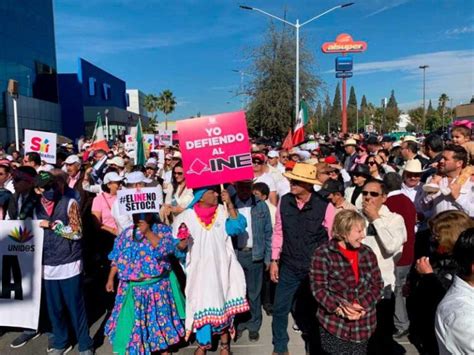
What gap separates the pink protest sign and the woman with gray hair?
3.71 ft

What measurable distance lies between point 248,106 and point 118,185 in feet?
67.1

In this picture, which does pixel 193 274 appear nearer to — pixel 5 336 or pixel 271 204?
pixel 271 204

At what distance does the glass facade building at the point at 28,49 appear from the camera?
109ft

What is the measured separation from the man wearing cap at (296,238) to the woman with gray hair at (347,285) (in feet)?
2.37

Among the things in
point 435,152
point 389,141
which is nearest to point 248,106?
point 389,141

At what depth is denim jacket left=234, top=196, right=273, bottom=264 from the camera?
4.66 metres

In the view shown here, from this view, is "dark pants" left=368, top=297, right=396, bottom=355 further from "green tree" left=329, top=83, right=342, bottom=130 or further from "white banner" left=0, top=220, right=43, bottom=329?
"green tree" left=329, top=83, right=342, bottom=130

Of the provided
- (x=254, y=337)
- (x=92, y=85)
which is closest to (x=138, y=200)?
(x=254, y=337)

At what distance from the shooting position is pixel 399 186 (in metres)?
4.54

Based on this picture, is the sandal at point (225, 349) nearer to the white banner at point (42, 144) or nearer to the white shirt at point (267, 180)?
the white shirt at point (267, 180)

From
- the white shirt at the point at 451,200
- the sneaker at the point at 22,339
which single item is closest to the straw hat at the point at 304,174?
the white shirt at the point at 451,200

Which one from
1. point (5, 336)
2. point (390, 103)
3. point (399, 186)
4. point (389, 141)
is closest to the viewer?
point (399, 186)

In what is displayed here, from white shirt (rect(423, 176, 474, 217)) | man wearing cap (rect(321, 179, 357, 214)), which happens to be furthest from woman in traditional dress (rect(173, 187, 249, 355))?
white shirt (rect(423, 176, 474, 217))

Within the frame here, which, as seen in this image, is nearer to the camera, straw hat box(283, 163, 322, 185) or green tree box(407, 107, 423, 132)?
straw hat box(283, 163, 322, 185)
